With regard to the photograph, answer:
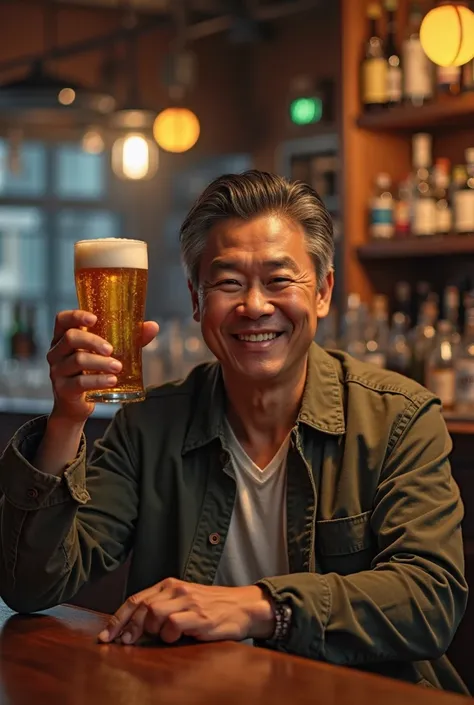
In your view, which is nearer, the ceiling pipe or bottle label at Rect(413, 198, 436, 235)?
bottle label at Rect(413, 198, 436, 235)

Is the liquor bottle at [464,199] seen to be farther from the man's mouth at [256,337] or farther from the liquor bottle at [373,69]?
the man's mouth at [256,337]

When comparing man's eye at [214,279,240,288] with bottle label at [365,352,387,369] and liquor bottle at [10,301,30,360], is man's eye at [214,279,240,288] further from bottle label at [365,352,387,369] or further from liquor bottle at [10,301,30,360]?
liquor bottle at [10,301,30,360]

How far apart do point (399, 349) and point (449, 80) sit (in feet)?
2.86

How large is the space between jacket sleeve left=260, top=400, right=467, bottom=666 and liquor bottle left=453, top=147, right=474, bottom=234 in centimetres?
190

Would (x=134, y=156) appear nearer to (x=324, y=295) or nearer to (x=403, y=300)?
(x=403, y=300)

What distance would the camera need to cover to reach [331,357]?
6.68ft

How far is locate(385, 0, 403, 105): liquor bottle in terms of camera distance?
3.76 metres

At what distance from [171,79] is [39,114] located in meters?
1.57

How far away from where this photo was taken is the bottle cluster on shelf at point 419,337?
3.22 metres

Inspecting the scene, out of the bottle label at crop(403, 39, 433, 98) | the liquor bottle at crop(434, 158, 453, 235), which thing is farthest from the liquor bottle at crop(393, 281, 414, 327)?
the bottle label at crop(403, 39, 433, 98)

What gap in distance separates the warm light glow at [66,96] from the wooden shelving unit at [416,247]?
44.6 inches

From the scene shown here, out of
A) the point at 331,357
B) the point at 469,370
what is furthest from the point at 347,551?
the point at 469,370

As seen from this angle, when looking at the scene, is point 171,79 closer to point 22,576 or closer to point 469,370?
point 469,370

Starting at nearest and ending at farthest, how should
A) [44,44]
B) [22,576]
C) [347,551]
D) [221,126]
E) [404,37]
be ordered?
[22,576] < [347,551] < [404,37] < [44,44] < [221,126]
